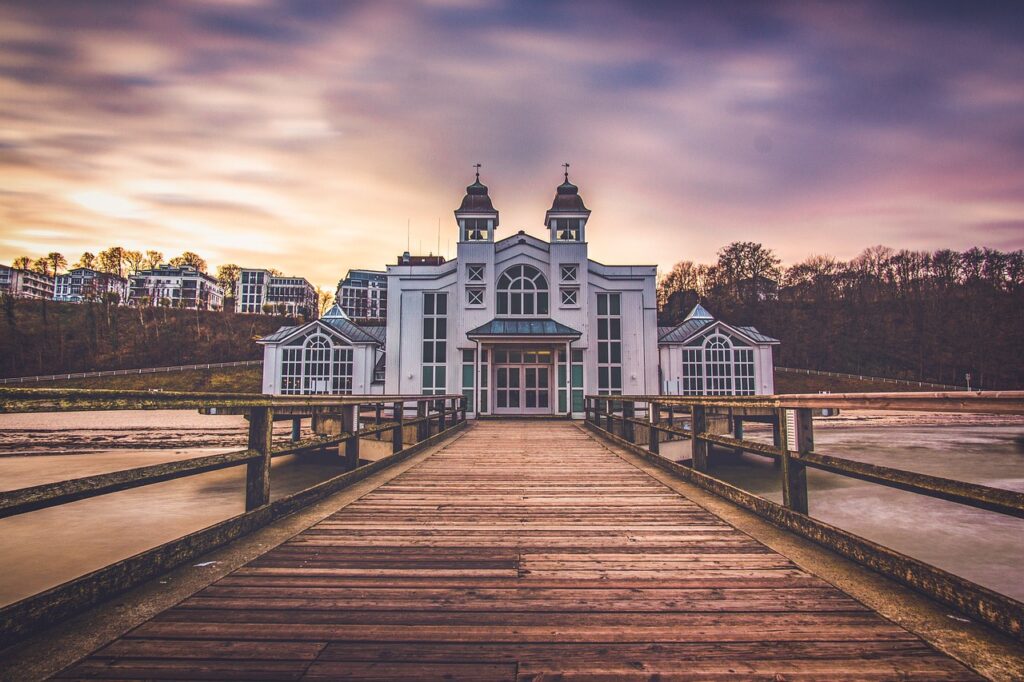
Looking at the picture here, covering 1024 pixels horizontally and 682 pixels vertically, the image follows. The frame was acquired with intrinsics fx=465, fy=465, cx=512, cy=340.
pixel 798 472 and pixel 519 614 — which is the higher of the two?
pixel 798 472

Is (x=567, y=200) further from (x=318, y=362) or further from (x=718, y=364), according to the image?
(x=318, y=362)

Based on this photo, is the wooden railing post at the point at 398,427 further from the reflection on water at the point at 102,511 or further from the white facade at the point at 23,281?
the white facade at the point at 23,281

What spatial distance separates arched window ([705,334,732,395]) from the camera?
2617 cm

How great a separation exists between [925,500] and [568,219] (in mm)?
15550

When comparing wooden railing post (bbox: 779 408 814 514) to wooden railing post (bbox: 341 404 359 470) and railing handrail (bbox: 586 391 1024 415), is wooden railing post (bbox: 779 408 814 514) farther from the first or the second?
wooden railing post (bbox: 341 404 359 470)

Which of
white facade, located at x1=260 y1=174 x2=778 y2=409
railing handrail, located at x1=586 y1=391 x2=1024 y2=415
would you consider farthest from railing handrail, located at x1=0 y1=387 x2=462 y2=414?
white facade, located at x1=260 y1=174 x2=778 y2=409

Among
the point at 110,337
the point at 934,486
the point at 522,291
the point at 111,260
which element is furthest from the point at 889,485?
the point at 111,260

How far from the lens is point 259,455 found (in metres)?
3.79

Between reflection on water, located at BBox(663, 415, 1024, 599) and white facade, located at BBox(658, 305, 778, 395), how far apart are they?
4.80 metres

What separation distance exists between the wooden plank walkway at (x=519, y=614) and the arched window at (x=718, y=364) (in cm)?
2393

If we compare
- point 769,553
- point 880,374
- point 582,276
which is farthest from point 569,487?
point 880,374

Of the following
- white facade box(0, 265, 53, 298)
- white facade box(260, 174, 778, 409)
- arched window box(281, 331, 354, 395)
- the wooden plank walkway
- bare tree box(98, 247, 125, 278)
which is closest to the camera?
the wooden plank walkway

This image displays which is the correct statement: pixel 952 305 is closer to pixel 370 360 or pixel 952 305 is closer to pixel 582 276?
pixel 582 276

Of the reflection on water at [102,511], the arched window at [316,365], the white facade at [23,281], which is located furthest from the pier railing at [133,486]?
the white facade at [23,281]
